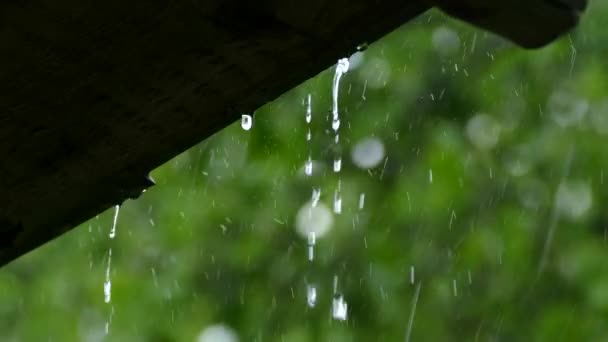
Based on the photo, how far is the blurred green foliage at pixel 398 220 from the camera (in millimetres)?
4926

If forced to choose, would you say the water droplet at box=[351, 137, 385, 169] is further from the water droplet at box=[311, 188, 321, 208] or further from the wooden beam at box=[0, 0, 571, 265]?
the wooden beam at box=[0, 0, 571, 265]

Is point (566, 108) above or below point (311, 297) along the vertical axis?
above

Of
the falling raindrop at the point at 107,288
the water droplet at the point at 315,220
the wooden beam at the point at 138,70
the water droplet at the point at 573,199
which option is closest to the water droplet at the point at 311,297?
the water droplet at the point at 315,220

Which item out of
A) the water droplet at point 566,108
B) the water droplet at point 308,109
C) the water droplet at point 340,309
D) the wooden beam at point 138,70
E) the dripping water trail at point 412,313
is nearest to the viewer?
the wooden beam at point 138,70

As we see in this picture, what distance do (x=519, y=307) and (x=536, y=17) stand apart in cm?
406

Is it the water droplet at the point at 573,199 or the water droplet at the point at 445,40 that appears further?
the water droplet at the point at 445,40

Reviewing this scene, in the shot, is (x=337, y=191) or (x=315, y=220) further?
(x=337, y=191)

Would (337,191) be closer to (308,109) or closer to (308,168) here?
(308,168)

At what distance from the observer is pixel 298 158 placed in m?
5.36

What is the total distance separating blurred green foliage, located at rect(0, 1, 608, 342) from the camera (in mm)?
4926

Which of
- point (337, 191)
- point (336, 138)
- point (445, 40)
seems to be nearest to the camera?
point (337, 191)

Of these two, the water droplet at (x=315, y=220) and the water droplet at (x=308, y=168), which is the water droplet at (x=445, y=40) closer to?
the water droplet at (x=308, y=168)

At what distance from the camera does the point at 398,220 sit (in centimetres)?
507

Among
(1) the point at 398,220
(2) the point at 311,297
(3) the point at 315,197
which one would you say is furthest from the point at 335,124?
(2) the point at 311,297
